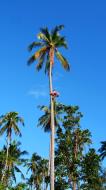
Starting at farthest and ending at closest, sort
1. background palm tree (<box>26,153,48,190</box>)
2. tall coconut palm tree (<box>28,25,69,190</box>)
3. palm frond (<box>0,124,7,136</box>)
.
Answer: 1. background palm tree (<box>26,153,48,190</box>)
2. palm frond (<box>0,124,7,136</box>)
3. tall coconut palm tree (<box>28,25,69,190</box>)

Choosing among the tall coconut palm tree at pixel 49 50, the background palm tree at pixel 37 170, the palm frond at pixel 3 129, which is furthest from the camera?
the background palm tree at pixel 37 170

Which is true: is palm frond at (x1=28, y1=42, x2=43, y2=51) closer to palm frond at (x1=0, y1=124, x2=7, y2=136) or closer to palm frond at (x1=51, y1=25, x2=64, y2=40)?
palm frond at (x1=51, y1=25, x2=64, y2=40)

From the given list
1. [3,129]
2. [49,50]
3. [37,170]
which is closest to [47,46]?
[49,50]

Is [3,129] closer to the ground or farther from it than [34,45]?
farther from it

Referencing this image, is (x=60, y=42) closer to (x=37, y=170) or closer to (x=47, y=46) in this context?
(x=47, y=46)

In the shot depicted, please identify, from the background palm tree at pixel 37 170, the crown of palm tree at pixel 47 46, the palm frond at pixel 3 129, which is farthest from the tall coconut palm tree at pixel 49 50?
the background palm tree at pixel 37 170

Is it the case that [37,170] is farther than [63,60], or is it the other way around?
Result: [37,170]

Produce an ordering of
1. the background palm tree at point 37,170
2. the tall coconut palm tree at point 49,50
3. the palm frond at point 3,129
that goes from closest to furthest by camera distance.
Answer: the tall coconut palm tree at point 49,50 < the palm frond at point 3,129 < the background palm tree at point 37,170

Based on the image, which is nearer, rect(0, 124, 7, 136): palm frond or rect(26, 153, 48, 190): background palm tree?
rect(0, 124, 7, 136): palm frond

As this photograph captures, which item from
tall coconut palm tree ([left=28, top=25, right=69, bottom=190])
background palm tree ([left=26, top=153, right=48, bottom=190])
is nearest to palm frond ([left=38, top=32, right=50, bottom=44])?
tall coconut palm tree ([left=28, top=25, right=69, bottom=190])

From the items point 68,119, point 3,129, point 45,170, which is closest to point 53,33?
point 68,119

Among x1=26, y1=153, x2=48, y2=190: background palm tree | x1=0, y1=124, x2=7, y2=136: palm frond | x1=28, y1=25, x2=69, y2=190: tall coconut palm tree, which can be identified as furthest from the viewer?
x1=26, y1=153, x2=48, y2=190: background palm tree

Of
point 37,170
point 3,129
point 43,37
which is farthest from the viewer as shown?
point 37,170

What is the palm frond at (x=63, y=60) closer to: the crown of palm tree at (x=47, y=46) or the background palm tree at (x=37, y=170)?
the crown of palm tree at (x=47, y=46)
